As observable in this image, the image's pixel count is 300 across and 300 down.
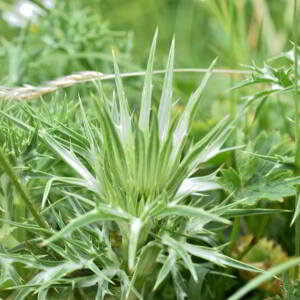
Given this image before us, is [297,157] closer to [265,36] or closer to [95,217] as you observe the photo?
[95,217]

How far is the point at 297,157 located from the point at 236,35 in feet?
2.43

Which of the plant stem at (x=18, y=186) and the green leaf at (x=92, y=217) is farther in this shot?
the plant stem at (x=18, y=186)

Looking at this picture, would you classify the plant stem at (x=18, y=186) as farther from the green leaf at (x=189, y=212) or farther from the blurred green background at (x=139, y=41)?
the blurred green background at (x=139, y=41)

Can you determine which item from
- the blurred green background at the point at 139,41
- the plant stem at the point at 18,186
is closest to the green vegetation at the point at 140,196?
the plant stem at the point at 18,186

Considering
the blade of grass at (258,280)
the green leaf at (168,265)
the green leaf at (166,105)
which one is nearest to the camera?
the blade of grass at (258,280)

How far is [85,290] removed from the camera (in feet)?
2.67

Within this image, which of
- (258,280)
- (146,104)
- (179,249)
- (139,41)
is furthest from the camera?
(139,41)

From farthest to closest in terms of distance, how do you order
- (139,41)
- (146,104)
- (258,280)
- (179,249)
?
(139,41), (146,104), (179,249), (258,280)

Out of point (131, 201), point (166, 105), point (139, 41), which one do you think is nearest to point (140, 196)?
point (131, 201)

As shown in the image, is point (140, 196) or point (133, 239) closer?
point (133, 239)

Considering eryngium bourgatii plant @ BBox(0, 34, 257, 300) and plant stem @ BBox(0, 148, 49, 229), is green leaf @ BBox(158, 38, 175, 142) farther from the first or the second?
plant stem @ BBox(0, 148, 49, 229)

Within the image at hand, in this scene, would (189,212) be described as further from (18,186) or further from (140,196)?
(18,186)

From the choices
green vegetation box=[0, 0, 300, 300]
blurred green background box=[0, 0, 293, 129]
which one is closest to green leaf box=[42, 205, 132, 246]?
green vegetation box=[0, 0, 300, 300]

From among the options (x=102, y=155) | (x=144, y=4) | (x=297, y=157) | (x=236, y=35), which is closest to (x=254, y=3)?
(x=236, y=35)
